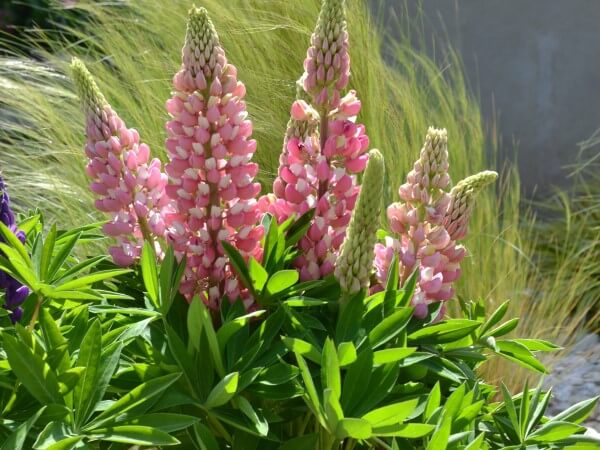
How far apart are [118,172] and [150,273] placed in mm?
122

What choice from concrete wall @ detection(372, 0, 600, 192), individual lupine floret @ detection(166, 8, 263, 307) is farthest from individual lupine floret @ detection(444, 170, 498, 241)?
concrete wall @ detection(372, 0, 600, 192)

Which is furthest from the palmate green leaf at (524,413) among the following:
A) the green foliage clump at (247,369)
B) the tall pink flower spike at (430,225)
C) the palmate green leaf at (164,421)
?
→ the palmate green leaf at (164,421)

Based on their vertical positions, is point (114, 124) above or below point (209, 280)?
above

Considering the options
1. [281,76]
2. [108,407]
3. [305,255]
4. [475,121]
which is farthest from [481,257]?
[108,407]

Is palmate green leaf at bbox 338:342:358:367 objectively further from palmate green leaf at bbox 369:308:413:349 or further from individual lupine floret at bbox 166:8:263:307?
individual lupine floret at bbox 166:8:263:307

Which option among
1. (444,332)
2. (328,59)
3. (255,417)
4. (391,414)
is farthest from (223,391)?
(328,59)

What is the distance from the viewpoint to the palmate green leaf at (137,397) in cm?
67

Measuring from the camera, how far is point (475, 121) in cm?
244

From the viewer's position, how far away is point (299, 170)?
0.83 metres

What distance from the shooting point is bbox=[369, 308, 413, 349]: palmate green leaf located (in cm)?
73

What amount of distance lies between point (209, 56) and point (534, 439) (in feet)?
1.57

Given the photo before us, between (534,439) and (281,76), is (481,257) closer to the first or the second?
(281,76)

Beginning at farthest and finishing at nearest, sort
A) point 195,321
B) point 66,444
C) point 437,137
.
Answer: point 437,137 < point 195,321 < point 66,444

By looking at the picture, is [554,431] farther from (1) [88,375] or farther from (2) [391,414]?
(1) [88,375]
